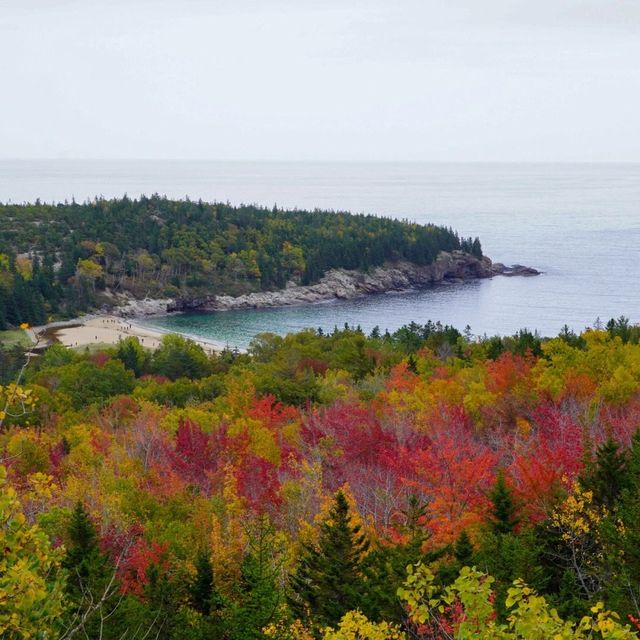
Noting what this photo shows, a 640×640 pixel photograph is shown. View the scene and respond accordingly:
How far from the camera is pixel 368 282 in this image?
18162 cm

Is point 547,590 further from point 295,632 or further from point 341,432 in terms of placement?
point 341,432

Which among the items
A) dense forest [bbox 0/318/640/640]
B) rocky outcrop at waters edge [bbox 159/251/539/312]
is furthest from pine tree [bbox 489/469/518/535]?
rocky outcrop at waters edge [bbox 159/251/539/312]

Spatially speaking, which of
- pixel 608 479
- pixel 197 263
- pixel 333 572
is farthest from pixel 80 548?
pixel 197 263

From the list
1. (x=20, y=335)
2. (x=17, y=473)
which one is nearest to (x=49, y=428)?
(x=17, y=473)

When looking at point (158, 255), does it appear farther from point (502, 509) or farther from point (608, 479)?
point (502, 509)

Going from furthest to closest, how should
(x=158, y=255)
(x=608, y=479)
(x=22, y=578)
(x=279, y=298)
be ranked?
1. (x=158, y=255)
2. (x=279, y=298)
3. (x=608, y=479)
4. (x=22, y=578)

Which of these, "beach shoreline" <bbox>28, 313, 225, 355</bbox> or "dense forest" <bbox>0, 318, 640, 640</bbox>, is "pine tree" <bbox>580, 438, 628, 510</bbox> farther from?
"beach shoreline" <bbox>28, 313, 225, 355</bbox>

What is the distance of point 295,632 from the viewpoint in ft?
63.5

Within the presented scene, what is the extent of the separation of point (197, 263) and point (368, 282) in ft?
129

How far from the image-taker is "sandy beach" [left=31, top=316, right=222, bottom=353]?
121 m

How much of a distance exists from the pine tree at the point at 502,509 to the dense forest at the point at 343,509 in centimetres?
7

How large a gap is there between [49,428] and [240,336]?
79642 mm

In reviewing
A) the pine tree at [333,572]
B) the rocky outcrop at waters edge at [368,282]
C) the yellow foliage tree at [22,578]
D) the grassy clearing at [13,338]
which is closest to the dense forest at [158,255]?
the rocky outcrop at waters edge at [368,282]

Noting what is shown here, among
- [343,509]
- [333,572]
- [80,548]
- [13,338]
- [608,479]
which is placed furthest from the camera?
[13,338]
